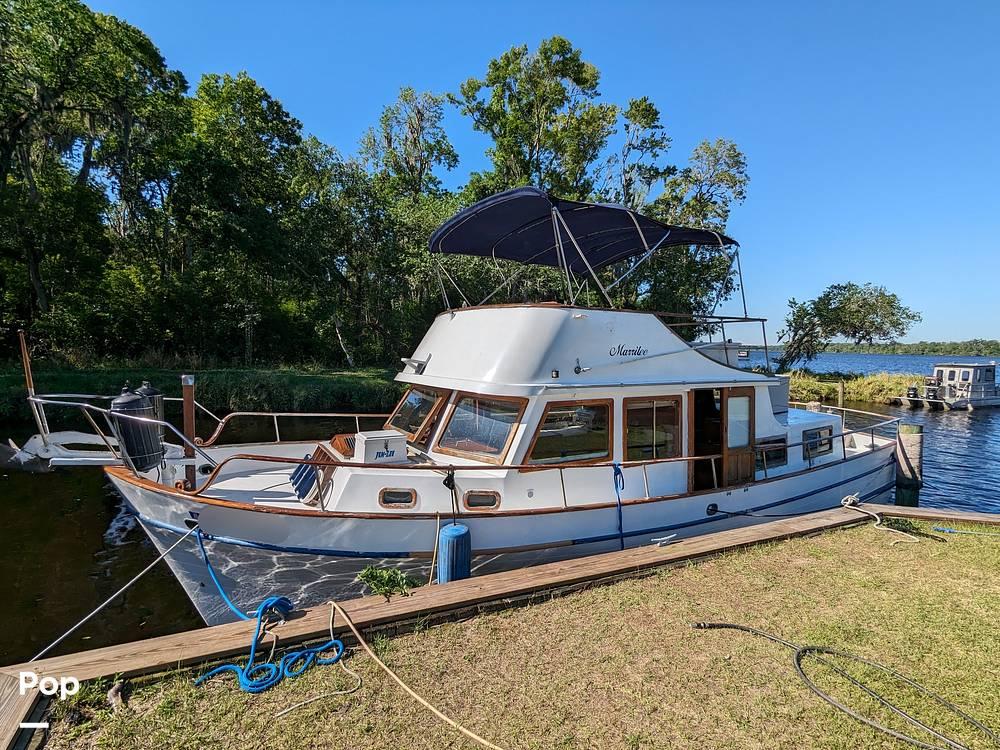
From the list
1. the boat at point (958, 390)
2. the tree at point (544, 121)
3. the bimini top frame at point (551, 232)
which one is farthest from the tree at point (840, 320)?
the bimini top frame at point (551, 232)

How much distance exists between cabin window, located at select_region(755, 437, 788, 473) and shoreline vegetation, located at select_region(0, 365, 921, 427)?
16.2 m

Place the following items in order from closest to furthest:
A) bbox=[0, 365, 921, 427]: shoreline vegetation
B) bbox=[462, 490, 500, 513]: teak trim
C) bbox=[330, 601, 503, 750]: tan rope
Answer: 1. bbox=[330, 601, 503, 750]: tan rope
2. bbox=[462, 490, 500, 513]: teak trim
3. bbox=[0, 365, 921, 427]: shoreline vegetation

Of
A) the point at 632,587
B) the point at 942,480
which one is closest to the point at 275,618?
the point at 632,587

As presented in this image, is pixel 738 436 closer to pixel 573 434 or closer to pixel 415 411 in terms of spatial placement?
pixel 573 434

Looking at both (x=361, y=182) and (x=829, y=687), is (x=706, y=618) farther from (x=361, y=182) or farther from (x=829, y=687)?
Result: (x=361, y=182)

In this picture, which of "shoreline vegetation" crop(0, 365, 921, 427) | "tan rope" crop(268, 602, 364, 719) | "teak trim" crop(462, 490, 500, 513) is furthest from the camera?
"shoreline vegetation" crop(0, 365, 921, 427)

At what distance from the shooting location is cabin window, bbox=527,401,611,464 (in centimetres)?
595

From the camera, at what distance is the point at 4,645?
5305mm

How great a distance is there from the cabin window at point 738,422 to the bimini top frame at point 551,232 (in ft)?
8.05

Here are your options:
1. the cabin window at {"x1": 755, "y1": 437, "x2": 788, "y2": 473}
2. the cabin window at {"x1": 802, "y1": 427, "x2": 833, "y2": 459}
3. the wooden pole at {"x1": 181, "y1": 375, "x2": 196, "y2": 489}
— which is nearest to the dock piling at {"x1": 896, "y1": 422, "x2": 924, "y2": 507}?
the cabin window at {"x1": 802, "y1": 427, "x2": 833, "y2": 459}

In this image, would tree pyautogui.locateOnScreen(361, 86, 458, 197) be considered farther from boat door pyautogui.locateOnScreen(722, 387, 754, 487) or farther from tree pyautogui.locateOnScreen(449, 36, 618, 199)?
boat door pyautogui.locateOnScreen(722, 387, 754, 487)

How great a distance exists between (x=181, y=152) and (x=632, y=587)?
91.2ft

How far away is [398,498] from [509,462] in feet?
4.46

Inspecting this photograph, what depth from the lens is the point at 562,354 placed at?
5.99 meters
